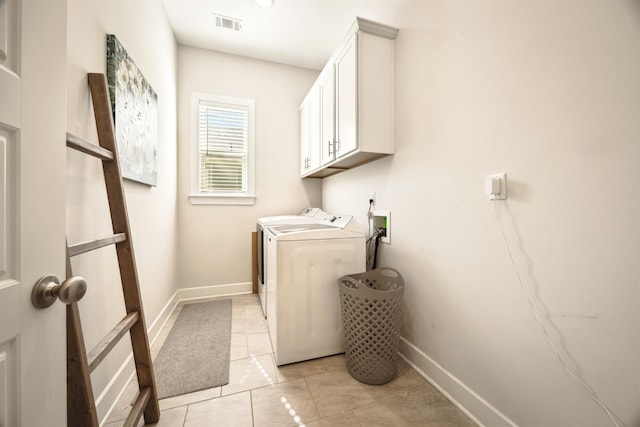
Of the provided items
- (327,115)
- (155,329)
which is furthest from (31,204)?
(327,115)

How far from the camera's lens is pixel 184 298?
262 centimetres

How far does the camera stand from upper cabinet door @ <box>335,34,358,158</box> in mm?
1628

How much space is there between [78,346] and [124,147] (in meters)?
1.04

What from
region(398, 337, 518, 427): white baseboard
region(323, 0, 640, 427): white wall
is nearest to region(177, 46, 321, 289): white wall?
region(323, 0, 640, 427): white wall

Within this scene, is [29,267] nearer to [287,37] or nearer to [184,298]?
[184,298]

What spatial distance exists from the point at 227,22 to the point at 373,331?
293 cm

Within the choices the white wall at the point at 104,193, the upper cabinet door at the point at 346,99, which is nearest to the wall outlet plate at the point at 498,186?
the upper cabinet door at the point at 346,99

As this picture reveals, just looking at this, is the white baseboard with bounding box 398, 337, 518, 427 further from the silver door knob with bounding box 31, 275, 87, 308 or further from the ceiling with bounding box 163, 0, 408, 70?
the ceiling with bounding box 163, 0, 408, 70

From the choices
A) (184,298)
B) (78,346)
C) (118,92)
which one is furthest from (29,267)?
(184,298)

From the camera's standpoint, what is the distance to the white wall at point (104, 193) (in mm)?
982

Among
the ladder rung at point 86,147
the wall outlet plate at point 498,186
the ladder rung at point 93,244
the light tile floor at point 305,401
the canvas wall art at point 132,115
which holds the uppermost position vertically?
the canvas wall art at point 132,115

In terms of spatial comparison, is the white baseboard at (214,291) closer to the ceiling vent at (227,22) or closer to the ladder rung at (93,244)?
the ladder rung at (93,244)

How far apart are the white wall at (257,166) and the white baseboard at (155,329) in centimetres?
7

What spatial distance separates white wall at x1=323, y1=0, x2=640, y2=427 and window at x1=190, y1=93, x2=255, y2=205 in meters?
1.99
